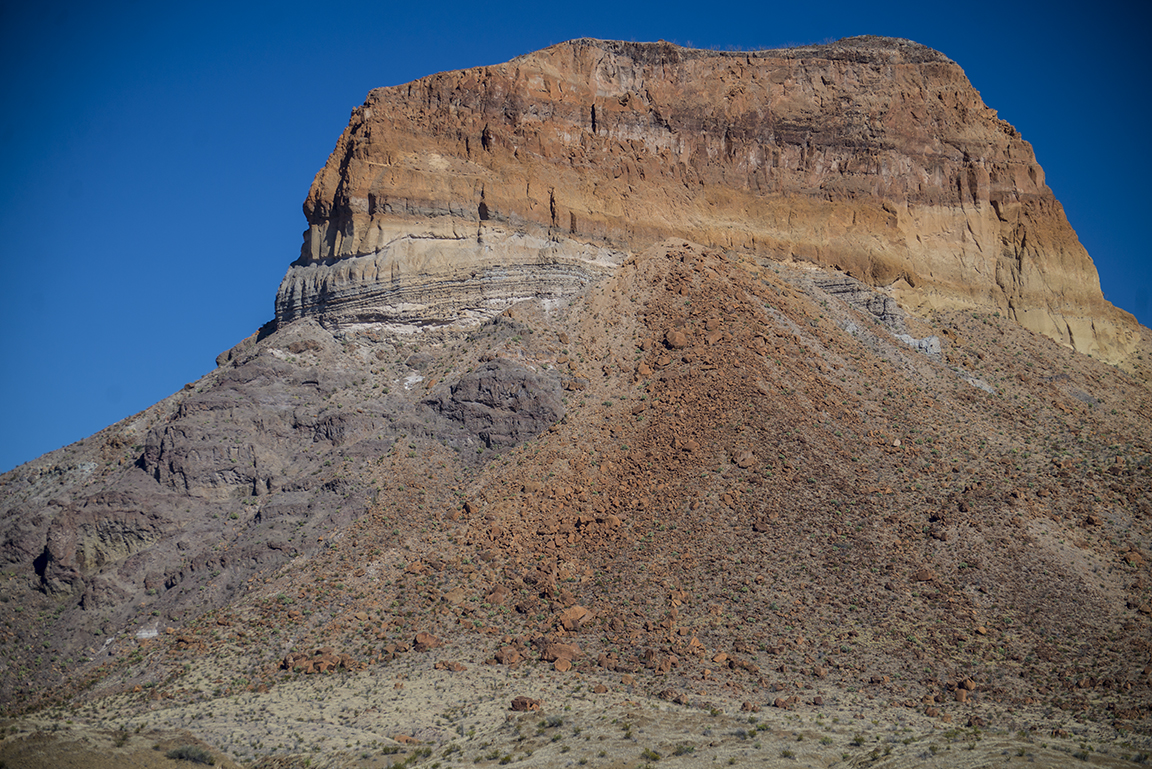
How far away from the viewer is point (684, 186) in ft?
154

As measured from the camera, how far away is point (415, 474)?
3250cm

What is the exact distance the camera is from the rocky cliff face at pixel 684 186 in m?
40.4

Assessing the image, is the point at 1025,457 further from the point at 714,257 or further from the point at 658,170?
the point at 658,170

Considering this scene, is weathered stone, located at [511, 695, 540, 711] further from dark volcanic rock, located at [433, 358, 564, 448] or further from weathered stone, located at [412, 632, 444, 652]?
dark volcanic rock, located at [433, 358, 564, 448]

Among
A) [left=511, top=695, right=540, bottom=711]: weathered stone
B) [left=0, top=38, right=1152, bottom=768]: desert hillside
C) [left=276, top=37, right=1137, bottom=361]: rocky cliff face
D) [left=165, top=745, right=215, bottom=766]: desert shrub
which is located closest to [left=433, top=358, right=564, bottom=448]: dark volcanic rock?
[left=0, top=38, right=1152, bottom=768]: desert hillside

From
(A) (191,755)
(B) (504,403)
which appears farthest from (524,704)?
(B) (504,403)

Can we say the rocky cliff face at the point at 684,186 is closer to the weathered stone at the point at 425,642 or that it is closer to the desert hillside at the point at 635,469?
the desert hillside at the point at 635,469

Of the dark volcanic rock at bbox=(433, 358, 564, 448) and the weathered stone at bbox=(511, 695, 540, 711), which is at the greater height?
the dark volcanic rock at bbox=(433, 358, 564, 448)

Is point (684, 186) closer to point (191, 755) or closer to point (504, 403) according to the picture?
point (504, 403)

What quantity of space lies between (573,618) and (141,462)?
1645cm

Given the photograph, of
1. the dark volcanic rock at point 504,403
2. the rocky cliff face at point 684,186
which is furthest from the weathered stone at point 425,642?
the rocky cliff face at point 684,186

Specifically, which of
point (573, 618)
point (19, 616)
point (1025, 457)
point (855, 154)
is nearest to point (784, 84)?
point (855, 154)

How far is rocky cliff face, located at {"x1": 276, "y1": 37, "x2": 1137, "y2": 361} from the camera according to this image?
40375mm

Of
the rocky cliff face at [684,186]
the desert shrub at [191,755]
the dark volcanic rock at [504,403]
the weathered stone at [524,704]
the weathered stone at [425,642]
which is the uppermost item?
the rocky cliff face at [684,186]
